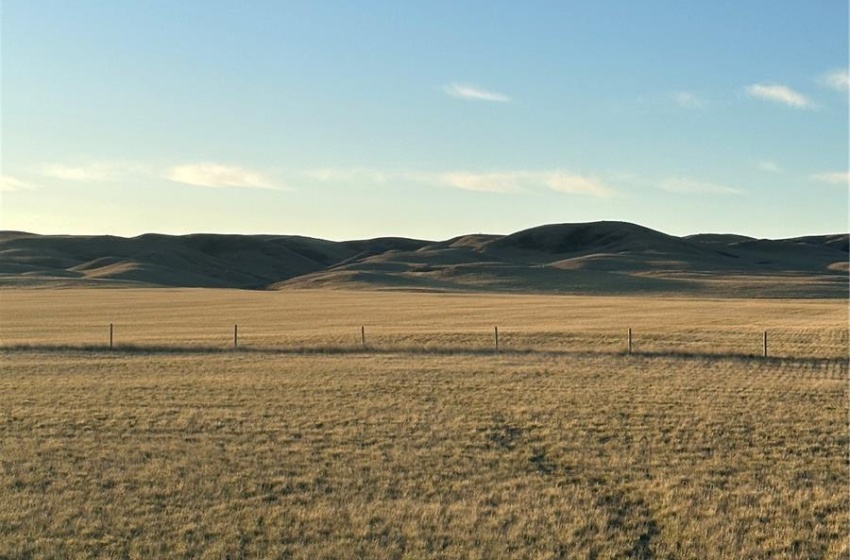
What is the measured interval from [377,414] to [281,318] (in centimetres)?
3860

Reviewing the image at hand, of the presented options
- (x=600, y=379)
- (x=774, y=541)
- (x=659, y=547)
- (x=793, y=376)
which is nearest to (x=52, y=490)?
(x=659, y=547)

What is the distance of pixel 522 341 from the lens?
37812mm

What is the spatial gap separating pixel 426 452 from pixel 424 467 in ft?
3.52

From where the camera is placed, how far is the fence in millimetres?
34344

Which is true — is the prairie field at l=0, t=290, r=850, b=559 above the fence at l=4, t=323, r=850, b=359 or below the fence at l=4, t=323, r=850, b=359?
below

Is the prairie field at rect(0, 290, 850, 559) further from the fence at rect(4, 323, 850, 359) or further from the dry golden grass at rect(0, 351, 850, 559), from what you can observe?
the fence at rect(4, 323, 850, 359)

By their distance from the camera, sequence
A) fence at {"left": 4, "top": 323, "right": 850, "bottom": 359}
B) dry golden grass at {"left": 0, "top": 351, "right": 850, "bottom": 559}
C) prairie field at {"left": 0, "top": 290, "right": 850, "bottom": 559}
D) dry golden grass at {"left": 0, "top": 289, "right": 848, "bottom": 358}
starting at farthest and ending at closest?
1. dry golden grass at {"left": 0, "top": 289, "right": 848, "bottom": 358}
2. fence at {"left": 4, "top": 323, "right": 850, "bottom": 359}
3. prairie field at {"left": 0, "top": 290, "right": 850, "bottom": 559}
4. dry golden grass at {"left": 0, "top": 351, "right": 850, "bottom": 559}

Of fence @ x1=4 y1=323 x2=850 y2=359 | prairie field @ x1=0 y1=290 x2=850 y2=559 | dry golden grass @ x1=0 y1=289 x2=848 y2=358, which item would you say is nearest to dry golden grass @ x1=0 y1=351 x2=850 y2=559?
prairie field @ x1=0 y1=290 x2=850 y2=559

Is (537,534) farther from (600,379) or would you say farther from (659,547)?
(600,379)

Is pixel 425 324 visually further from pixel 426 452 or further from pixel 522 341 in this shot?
pixel 426 452

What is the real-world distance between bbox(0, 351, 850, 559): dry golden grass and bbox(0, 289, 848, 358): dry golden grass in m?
10.6

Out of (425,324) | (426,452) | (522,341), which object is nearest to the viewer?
(426,452)

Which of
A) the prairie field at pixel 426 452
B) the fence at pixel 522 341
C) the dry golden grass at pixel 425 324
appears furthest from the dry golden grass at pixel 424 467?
the dry golden grass at pixel 425 324

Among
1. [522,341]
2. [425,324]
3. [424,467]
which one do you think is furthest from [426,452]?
[425,324]
